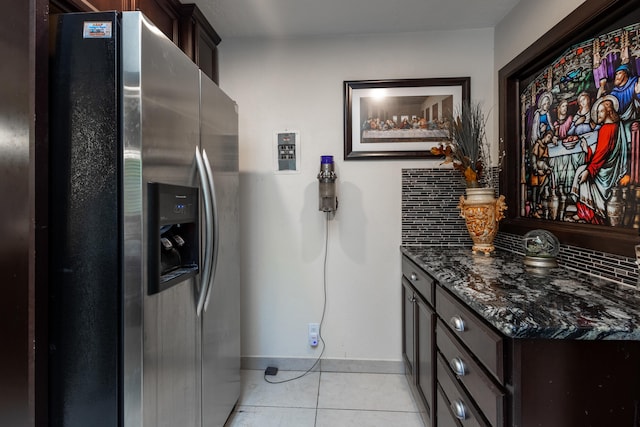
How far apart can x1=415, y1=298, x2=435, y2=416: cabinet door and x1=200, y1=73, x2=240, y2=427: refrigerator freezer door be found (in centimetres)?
97

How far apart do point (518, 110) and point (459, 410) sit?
1.67 metres

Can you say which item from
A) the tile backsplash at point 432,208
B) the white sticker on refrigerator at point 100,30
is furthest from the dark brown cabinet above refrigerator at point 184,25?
the tile backsplash at point 432,208

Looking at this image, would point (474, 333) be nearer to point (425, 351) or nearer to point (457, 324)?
point (457, 324)

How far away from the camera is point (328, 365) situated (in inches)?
81.2

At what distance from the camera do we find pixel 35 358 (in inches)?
33.3

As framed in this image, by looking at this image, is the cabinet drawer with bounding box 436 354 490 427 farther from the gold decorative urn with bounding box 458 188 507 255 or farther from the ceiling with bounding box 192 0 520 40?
the ceiling with bounding box 192 0 520 40

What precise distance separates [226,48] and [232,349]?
Answer: 1.96 meters

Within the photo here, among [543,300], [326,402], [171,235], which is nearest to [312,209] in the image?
[171,235]

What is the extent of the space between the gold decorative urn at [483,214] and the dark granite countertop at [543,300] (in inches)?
10.0

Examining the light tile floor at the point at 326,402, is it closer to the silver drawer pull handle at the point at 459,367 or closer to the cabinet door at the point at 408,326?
the cabinet door at the point at 408,326

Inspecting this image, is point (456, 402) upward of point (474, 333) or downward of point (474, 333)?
downward

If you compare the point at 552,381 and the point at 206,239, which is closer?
the point at 552,381

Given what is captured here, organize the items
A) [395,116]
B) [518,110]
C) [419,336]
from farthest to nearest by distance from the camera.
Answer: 1. [395,116]
2. [518,110]
3. [419,336]

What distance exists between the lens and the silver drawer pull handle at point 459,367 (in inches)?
39.4
